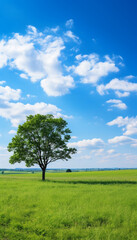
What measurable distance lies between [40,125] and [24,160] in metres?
9.10

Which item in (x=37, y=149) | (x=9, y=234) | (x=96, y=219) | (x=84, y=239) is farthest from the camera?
(x=37, y=149)

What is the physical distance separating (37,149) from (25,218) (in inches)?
1346

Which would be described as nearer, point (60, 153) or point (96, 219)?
point (96, 219)

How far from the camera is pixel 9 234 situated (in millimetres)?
9391

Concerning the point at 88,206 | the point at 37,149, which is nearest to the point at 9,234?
the point at 88,206

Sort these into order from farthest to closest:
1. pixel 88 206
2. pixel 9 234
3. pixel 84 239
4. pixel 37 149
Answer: pixel 37 149 → pixel 88 206 → pixel 9 234 → pixel 84 239

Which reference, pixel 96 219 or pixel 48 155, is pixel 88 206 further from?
pixel 48 155

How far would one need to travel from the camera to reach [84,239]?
878 cm

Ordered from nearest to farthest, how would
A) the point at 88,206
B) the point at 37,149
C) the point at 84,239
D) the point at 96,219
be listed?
the point at 84,239, the point at 96,219, the point at 88,206, the point at 37,149

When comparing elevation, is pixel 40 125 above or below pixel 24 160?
above

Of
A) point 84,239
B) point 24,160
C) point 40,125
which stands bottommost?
point 84,239

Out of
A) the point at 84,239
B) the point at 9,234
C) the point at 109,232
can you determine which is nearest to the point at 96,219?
the point at 109,232

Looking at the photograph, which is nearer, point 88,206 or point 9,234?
point 9,234

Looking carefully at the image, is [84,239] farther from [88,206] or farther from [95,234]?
[88,206]
